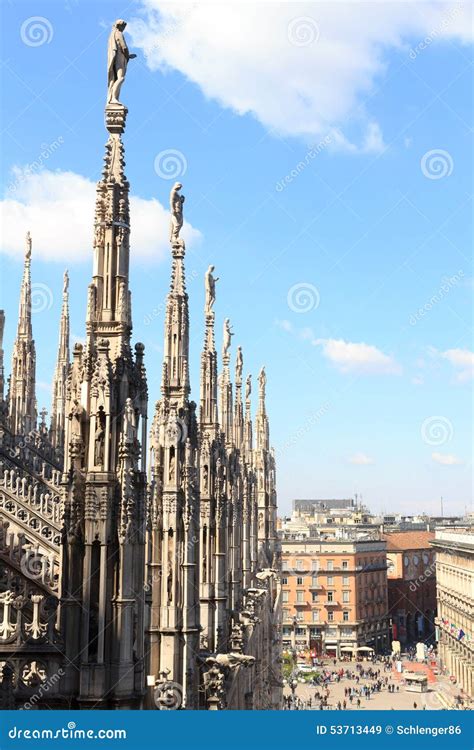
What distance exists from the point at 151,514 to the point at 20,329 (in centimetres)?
2816

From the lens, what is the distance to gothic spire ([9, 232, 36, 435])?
46.5 meters

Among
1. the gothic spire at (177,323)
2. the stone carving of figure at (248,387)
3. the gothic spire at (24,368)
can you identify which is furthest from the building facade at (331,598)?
the gothic spire at (177,323)

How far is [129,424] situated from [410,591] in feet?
356

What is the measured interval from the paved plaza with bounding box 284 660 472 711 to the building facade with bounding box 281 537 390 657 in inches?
431

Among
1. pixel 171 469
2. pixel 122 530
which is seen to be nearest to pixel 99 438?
pixel 122 530

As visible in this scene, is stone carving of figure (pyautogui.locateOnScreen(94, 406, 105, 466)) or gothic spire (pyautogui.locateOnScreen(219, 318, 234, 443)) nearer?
stone carving of figure (pyautogui.locateOnScreen(94, 406, 105, 466))

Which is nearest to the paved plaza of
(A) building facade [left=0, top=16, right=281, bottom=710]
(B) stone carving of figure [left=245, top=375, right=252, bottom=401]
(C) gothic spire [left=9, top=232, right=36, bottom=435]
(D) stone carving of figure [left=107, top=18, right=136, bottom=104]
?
(B) stone carving of figure [left=245, top=375, right=252, bottom=401]

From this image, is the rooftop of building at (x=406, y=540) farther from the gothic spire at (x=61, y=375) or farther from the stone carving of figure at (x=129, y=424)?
the stone carving of figure at (x=129, y=424)

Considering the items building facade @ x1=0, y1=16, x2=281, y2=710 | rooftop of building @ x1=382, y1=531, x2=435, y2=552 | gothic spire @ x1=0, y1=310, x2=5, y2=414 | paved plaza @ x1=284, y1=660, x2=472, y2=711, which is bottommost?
paved plaza @ x1=284, y1=660, x2=472, y2=711

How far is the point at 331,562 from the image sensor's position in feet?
346

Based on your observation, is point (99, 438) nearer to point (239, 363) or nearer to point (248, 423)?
point (239, 363)

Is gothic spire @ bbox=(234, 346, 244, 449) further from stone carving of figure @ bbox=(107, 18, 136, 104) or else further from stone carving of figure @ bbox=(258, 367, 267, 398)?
stone carving of figure @ bbox=(107, 18, 136, 104)

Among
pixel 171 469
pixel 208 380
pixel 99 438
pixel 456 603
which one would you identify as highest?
pixel 208 380

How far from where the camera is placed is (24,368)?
157ft
